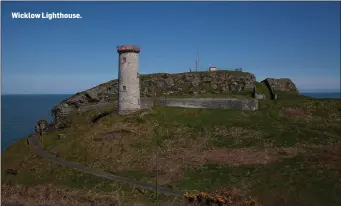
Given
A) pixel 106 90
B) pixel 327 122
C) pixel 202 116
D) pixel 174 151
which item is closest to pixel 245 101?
pixel 202 116

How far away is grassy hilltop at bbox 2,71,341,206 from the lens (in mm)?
28562

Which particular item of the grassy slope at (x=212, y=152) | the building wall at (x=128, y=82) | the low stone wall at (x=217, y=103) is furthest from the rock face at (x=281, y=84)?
the building wall at (x=128, y=82)

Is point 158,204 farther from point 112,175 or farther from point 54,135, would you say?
point 54,135

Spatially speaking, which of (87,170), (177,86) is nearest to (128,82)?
(87,170)

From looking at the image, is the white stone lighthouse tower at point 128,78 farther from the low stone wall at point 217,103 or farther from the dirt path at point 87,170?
Answer: the dirt path at point 87,170

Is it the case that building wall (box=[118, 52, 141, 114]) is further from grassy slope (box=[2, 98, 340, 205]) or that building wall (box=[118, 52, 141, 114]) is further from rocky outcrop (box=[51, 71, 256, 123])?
rocky outcrop (box=[51, 71, 256, 123])

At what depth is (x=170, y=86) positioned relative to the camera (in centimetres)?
7081

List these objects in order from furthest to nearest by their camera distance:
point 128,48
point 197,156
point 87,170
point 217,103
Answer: point 217,103
point 128,48
point 197,156
point 87,170

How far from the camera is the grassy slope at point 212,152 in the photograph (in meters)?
29.6

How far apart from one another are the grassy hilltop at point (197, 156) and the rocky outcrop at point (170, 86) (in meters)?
16.9

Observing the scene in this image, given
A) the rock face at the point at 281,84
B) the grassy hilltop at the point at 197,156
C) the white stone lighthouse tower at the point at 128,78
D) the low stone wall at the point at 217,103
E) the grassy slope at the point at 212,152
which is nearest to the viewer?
the grassy hilltop at the point at 197,156

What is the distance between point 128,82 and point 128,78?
501 millimetres

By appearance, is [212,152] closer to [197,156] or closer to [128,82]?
[197,156]

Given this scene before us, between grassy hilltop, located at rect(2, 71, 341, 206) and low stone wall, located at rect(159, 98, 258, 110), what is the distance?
1.71 metres
